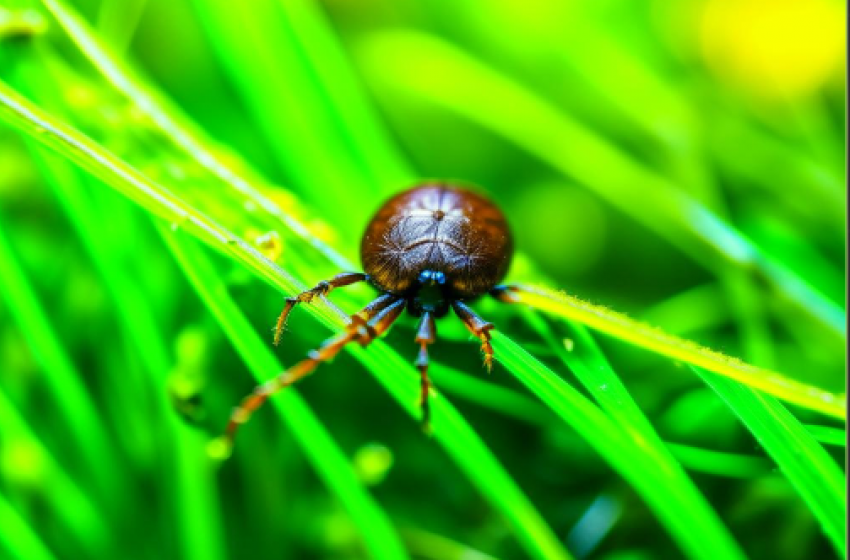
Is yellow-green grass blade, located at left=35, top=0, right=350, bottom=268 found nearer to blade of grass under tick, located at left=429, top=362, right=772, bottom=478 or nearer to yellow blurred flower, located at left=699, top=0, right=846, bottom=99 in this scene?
blade of grass under tick, located at left=429, top=362, right=772, bottom=478

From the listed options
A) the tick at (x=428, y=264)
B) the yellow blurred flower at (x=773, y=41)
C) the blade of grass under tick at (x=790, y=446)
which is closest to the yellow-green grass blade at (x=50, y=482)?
the tick at (x=428, y=264)

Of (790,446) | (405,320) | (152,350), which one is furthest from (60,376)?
(790,446)

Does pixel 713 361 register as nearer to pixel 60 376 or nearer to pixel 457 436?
pixel 457 436

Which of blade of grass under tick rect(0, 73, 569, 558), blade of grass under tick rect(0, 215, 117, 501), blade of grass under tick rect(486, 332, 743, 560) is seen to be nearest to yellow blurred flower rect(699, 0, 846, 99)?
blade of grass under tick rect(486, 332, 743, 560)

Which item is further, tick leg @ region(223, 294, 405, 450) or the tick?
the tick

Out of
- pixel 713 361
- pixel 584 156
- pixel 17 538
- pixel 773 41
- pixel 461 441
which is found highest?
pixel 773 41

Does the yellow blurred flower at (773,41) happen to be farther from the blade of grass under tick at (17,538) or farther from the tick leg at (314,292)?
the blade of grass under tick at (17,538)

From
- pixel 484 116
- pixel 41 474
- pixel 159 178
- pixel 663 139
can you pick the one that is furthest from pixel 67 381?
pixel 663 139
